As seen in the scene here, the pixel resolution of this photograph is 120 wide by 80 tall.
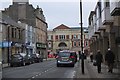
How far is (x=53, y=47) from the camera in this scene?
130 m

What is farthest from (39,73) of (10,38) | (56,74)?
(10,38)

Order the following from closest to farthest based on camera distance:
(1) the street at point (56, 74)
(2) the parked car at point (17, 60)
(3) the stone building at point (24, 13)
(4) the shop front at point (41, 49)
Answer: (1) the street at point (56, 74)
(2) the parked car at point (17, 60)
(3) the stone building at point (24, 13)
(4) the shop front at point (41, 49)

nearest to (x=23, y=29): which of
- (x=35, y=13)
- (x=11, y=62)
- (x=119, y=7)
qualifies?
(x=35, y=13)

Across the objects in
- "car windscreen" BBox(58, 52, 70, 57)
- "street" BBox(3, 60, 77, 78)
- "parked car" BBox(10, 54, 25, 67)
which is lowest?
"street" BBox(3, 60, 77, 78)

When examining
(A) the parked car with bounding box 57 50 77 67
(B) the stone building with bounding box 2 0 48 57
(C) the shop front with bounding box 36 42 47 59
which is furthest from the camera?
(C) the shop front with bounding box 36 42 47 59

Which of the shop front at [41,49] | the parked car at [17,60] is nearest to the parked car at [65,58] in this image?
the parked car at [17,60]

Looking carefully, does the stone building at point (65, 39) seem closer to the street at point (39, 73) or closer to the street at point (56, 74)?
the street at point (39, 73)

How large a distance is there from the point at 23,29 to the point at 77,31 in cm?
5618

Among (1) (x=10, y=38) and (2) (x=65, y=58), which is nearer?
(2) (x=65, y=58)

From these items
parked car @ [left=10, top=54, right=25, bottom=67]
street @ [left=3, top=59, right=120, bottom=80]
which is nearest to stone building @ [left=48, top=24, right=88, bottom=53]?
parked car @ [left=10, top=54, right=25, bottom=67]

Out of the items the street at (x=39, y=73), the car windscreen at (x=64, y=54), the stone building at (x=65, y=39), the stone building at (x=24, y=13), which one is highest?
the stone building at (x=24, y=13)

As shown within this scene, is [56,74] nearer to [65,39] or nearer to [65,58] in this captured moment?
[65,58]

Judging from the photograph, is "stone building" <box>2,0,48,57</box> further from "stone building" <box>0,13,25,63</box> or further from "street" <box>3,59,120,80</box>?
"street" <box>3,59,120,80</box>

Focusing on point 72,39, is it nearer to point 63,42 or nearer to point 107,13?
point 63,42
